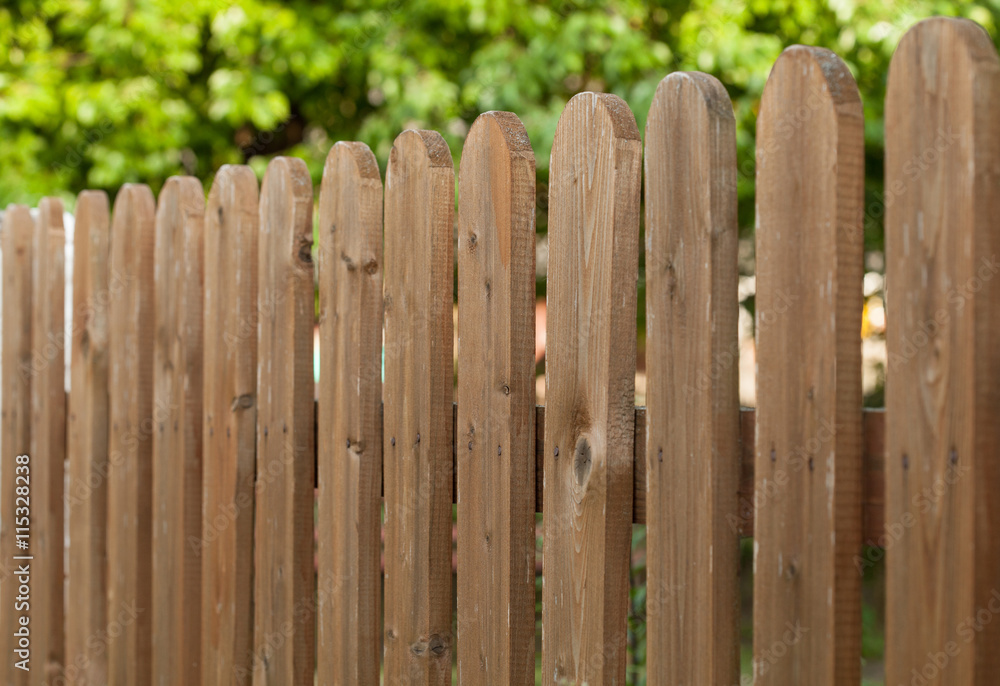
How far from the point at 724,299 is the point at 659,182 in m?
0.22

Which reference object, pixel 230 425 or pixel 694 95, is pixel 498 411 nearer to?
pixel 694 95

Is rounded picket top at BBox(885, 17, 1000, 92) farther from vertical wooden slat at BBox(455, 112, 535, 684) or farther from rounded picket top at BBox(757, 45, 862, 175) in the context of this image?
vertical wooden slat at BBox(455, 112, 535, 684)

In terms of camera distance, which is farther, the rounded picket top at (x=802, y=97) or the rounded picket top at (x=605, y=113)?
the rounded picket top at (x=605, y=113)

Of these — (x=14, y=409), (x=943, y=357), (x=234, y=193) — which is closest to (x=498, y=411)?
(x=943, y=357)

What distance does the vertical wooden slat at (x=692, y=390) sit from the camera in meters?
1.32

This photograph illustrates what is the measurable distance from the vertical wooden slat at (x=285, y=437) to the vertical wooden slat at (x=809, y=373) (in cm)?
116

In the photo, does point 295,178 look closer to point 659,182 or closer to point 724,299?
point 659,182

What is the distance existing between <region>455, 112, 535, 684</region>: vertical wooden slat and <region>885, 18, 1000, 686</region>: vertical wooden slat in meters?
0.65

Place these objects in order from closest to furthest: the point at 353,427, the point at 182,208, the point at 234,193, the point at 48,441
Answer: the point at 353,427, the point at 234,193, the point at 182,208, the point at 48,441

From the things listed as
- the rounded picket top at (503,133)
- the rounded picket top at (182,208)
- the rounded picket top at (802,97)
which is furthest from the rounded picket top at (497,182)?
the rounded picket top at (182,208)

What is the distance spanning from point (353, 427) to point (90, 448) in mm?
1252

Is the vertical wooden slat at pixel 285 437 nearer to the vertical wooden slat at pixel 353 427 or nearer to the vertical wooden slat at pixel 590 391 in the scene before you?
the vertical wooden slat at pixel 353 427

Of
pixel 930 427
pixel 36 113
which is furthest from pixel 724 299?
pixel 36 113

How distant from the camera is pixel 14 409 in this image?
120 inches
